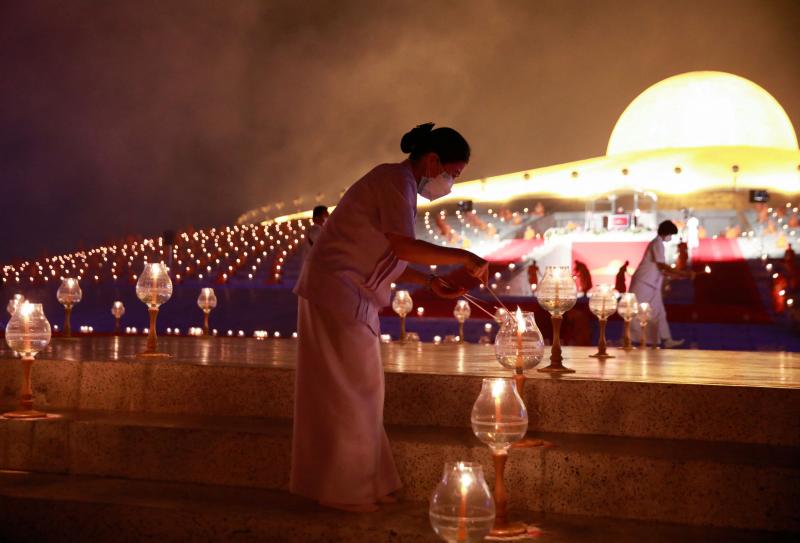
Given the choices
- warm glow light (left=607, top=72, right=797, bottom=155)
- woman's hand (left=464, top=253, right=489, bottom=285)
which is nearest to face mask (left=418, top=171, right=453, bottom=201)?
woman's hand (left=464, top=253, right=489, bottom=285)

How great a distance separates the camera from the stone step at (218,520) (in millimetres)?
3348

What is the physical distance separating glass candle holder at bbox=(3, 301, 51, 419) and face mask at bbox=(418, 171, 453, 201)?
6.36 feet

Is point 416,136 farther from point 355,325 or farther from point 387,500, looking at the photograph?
point 387,500

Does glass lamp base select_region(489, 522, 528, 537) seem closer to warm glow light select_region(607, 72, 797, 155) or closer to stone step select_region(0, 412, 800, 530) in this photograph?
stone step select_region(0, 412, 800, 530)

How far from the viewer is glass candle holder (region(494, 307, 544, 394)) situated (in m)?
3.63

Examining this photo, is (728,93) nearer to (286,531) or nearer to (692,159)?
(692,159)

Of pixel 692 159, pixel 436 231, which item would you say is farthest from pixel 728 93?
pixel 436 231

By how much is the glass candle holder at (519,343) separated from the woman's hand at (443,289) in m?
0.23

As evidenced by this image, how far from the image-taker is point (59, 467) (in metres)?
4.47

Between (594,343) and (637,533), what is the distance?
9.38 metres

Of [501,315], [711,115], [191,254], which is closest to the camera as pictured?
[501,315]

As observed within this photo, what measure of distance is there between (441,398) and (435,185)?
3.40ft

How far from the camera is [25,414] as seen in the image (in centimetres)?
460

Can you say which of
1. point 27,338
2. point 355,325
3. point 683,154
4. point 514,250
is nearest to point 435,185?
point 355,325
